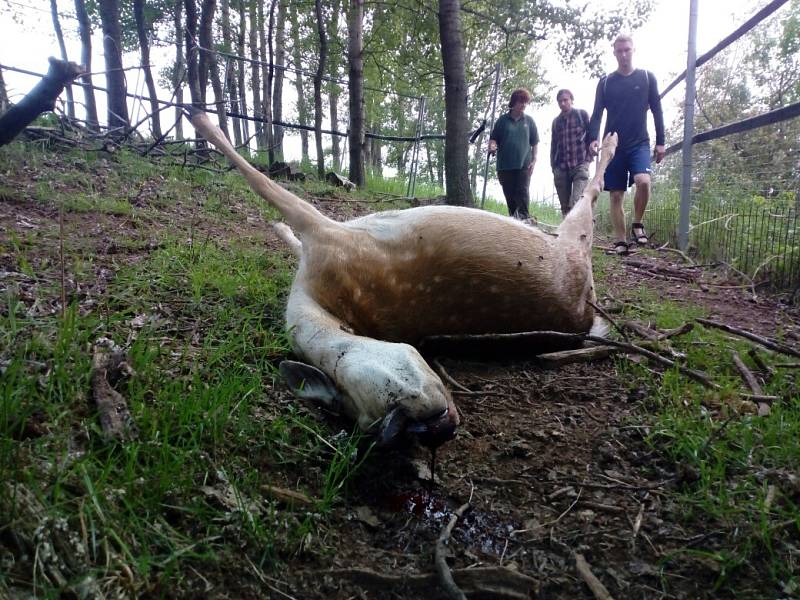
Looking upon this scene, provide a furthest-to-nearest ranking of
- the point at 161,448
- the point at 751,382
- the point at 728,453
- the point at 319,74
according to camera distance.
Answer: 1. the point at 319,74
2. the point at 751,382
3. the point at 728,453
4. the point at 161,448

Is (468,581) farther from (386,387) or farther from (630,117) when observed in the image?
(630,117)

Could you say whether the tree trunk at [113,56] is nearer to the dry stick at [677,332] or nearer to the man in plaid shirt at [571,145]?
the man in plaid shirt at [571,145]

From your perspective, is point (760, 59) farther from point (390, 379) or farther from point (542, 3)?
point (390, 379)

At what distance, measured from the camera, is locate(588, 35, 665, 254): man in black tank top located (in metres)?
5.55

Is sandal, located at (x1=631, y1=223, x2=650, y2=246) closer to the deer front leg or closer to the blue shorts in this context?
the blue shorts

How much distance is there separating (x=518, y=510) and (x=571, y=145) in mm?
6248

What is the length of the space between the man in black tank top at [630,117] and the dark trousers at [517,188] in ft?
4.80

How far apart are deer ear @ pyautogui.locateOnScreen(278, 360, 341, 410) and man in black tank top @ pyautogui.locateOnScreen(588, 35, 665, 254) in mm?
4857

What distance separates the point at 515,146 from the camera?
6984mm

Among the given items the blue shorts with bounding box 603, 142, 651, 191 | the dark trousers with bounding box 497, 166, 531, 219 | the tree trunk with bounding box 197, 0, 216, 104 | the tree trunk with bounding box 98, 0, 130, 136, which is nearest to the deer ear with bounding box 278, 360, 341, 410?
the blue shorts with bounding box 603, 142, 651, 191

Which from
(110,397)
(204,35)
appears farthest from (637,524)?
(204,35)

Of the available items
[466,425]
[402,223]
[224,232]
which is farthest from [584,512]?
[224,232]

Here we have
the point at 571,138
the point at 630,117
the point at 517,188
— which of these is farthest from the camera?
the point at 517,188

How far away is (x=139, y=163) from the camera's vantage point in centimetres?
579
